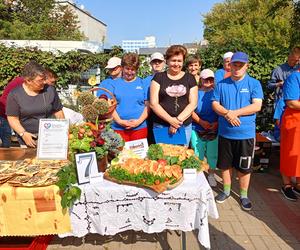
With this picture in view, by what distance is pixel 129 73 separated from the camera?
142 inches

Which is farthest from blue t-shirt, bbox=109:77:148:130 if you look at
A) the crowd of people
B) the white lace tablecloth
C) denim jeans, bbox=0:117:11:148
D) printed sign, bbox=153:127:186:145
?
denim jeans, bbox=0:117:11:148

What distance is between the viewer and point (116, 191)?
92.5 inches

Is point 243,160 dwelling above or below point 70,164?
below

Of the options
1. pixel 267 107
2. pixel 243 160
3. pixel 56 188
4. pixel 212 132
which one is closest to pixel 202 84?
pixel 212 132

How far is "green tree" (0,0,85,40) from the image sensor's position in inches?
1035

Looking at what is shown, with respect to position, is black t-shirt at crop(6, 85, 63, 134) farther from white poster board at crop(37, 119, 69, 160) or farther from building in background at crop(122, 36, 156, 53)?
building in background at crop(122, 36, 156, 53)

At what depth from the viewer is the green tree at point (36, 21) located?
2628cm

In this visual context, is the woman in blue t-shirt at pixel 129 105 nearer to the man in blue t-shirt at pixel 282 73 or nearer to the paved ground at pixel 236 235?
the paved ground at pixel 236 235

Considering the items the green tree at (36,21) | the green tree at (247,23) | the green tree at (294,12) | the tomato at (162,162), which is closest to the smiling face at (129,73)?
the tomato at (162,162)

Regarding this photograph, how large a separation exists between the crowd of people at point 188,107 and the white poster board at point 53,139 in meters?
0.51

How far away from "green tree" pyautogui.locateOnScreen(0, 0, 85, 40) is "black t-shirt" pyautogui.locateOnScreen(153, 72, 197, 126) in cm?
2516

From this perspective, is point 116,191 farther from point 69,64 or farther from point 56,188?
point 69,64

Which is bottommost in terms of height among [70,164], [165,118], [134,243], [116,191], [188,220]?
[134,243]

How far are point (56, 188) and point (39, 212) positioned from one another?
22 cm
